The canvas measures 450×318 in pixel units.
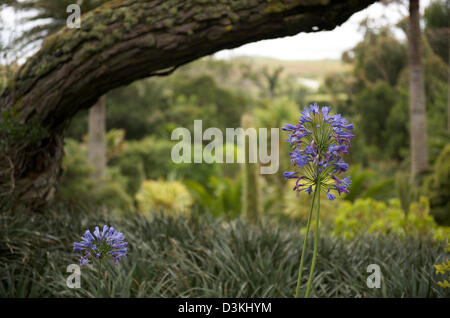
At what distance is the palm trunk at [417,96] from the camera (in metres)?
8.50

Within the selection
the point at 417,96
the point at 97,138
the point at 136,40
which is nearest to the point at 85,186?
the point at 97,138

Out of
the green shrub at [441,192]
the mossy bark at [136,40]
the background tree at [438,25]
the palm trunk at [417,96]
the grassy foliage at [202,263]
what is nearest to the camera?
the grassy foliage at [202,263]

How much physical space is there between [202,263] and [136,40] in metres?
1.59

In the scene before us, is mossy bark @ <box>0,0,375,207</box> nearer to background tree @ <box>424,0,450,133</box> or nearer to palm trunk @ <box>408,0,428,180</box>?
palm trunk @ <box>408,0,428,180</box>

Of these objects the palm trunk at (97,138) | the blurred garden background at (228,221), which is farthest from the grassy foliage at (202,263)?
the palm trunk at (97,138)

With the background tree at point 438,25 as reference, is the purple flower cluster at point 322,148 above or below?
below

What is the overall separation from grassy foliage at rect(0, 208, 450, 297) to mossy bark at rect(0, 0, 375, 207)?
728 millimetres

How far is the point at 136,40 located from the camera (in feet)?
9.25

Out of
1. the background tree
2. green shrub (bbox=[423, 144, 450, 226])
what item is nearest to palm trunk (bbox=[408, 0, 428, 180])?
green shrub (bbox=[423, 144, 450, 226])

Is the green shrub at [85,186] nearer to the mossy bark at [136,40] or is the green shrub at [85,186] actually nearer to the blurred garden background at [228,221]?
the blurred garden background at [228,221]

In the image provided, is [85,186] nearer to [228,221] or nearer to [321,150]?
[228,221]

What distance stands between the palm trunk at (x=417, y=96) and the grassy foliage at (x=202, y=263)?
5.94 metres

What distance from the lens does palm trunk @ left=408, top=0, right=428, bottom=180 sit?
8500mm
